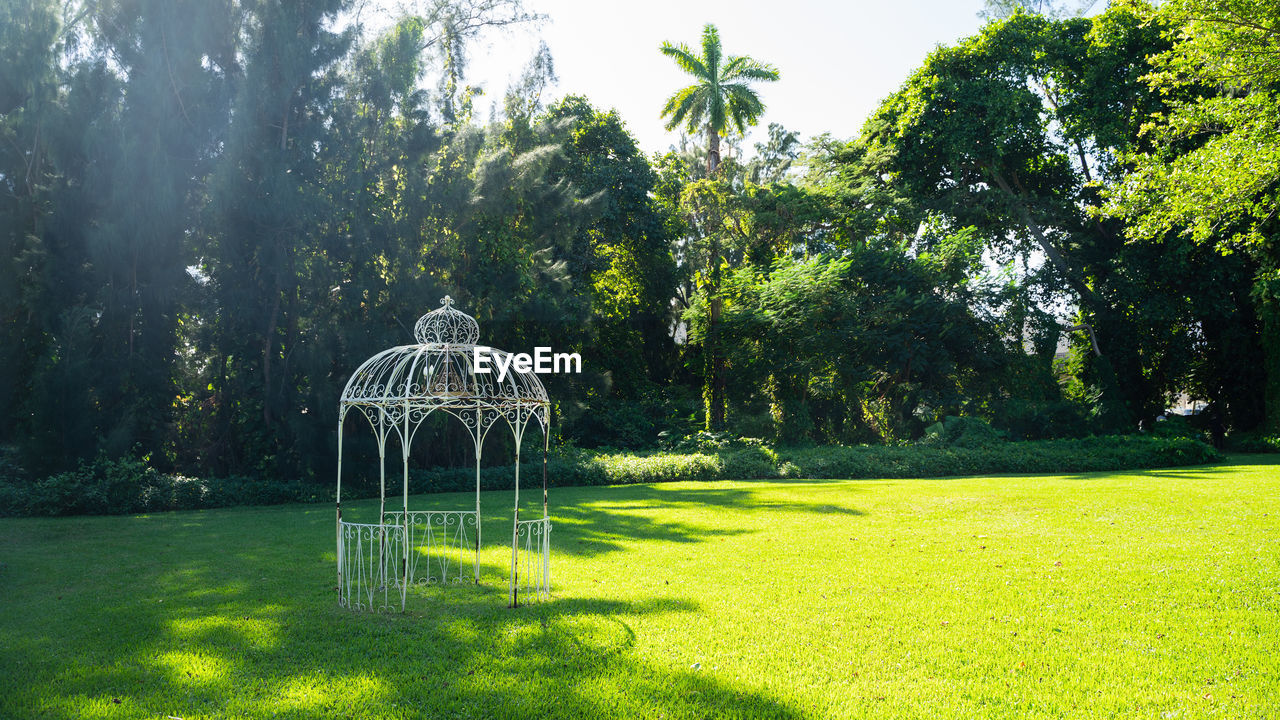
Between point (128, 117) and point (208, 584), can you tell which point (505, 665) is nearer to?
point (208, 584)

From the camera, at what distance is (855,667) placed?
479 cm

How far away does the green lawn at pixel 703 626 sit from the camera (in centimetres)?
432

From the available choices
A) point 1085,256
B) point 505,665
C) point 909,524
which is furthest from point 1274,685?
point 1085,256

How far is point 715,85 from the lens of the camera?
2548 centimetres

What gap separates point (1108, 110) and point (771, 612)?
70.9 feet

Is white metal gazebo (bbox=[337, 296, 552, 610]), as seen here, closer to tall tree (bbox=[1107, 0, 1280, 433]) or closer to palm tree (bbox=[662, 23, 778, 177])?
tall tree (bbox=[1107, 0, 1280, 433])

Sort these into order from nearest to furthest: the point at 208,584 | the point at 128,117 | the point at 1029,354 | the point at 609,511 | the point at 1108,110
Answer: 1. the point at 208,584
2. the point at 609,511
3. the point at 128,117
4. the point at 1108,110
5. the point at 1029,354

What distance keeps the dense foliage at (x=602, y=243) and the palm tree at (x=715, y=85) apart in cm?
10

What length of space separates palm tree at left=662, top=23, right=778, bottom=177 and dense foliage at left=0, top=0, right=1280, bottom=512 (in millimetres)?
98

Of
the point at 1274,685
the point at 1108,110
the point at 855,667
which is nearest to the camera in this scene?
the point at 1274,685

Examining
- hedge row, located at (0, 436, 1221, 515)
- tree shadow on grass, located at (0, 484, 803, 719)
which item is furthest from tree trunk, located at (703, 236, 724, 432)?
tree shadow on grass, located at (0, 484, 803, 719)

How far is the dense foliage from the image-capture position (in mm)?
13648

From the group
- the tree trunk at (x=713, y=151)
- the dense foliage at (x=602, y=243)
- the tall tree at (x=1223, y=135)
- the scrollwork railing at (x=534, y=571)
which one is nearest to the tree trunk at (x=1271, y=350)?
the dense foliage at (x=602, y=243)

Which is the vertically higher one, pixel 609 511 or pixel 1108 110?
pixel 1108 110
